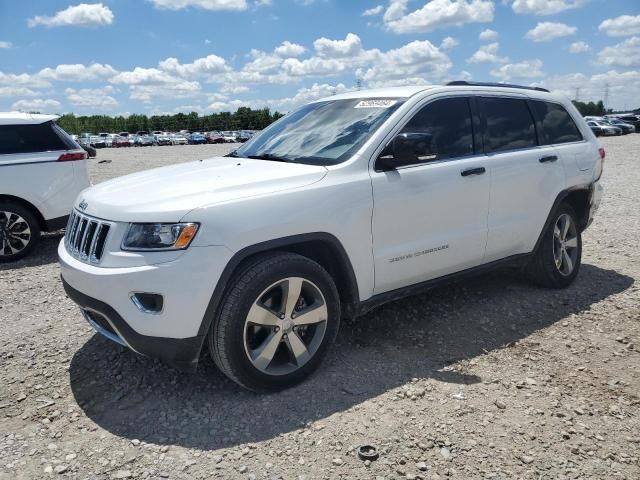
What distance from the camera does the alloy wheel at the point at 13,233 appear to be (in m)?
6.69

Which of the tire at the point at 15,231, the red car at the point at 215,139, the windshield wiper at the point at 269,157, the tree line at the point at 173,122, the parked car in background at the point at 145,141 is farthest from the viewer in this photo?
the tree line at the point at 173,122

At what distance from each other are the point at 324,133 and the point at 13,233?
470 centimetres

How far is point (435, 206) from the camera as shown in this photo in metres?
3.91

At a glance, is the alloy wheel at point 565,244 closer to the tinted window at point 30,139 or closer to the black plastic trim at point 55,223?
the black plastic trim at point 55,223

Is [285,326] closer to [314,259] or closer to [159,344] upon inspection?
[314,259]

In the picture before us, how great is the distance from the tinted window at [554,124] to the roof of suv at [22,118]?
5792 millimetres

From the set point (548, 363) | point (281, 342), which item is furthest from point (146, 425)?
point (548, 363)

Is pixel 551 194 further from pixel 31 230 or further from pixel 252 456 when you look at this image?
pixel 31 230

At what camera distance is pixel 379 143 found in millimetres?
3688

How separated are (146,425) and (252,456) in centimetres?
70

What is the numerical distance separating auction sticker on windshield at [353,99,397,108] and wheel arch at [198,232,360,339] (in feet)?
3.86

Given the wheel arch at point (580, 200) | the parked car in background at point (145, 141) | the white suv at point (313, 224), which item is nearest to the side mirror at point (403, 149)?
the white suv at point (313, 224)

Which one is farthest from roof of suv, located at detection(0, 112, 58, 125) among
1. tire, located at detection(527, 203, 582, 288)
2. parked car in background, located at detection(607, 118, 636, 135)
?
parked car in background, located at detection(607, 118, 636, 135)

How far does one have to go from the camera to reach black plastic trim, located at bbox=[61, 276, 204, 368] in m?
2.99
